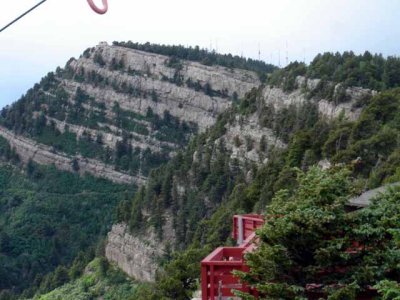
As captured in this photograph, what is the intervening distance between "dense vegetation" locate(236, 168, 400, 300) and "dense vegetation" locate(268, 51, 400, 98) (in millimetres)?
36441

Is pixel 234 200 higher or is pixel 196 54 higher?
pixel 196 54

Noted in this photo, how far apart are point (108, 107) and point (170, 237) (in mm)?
65460

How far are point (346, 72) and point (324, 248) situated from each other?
40.6 m

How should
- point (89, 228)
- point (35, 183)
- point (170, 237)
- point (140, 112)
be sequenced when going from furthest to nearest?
point (140, 112)
point (35, 183)
point (89, 228)
point (170, 237)

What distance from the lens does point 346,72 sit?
52.7 metres

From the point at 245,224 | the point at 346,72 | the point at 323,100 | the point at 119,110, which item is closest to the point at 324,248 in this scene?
the point at 245,224

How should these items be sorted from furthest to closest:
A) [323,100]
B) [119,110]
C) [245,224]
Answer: [119,110]
[323,100]
[245,224]

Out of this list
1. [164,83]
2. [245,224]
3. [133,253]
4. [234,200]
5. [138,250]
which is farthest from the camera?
[164,83]

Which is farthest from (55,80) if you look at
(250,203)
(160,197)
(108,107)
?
(250,203)

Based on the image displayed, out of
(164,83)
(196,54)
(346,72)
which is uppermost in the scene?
(196,54)

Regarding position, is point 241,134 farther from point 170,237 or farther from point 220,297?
point 220,297

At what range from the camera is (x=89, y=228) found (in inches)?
3684

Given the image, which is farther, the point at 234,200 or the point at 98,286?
the point at 98,286

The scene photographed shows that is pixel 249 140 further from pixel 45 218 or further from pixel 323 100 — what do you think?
pixel 45 218
